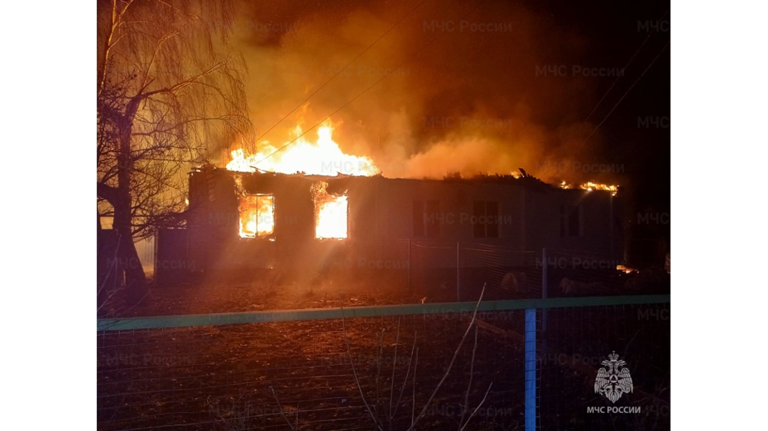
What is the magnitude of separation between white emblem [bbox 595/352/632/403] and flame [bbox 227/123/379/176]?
9.42 meters

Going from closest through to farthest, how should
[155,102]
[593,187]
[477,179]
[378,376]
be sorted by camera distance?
[378,376] → [155,102] → [477,179] → [593,187]

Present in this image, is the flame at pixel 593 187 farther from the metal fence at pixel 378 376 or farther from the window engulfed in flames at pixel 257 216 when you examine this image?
the metal fence at pixel 378 376

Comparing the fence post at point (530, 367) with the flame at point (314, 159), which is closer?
the fence post at point (530, 367)

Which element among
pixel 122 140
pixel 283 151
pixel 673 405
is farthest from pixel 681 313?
pixel 283 151


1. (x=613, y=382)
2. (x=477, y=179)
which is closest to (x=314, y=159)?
(x=477, y=179)

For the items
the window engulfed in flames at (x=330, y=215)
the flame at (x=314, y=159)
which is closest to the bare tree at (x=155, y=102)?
the flame at (x=314, y=159)

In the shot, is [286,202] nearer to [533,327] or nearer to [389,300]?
[389,300]

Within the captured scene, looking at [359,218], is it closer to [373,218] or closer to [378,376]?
[373,218]

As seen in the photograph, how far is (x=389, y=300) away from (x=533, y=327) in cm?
732

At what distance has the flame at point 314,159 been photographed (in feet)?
39.2

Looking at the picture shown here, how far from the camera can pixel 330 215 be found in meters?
13.6

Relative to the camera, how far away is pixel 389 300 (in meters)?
10.1

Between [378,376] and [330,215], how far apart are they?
11.2 meters

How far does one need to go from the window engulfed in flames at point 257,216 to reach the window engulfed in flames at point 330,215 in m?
1.31
